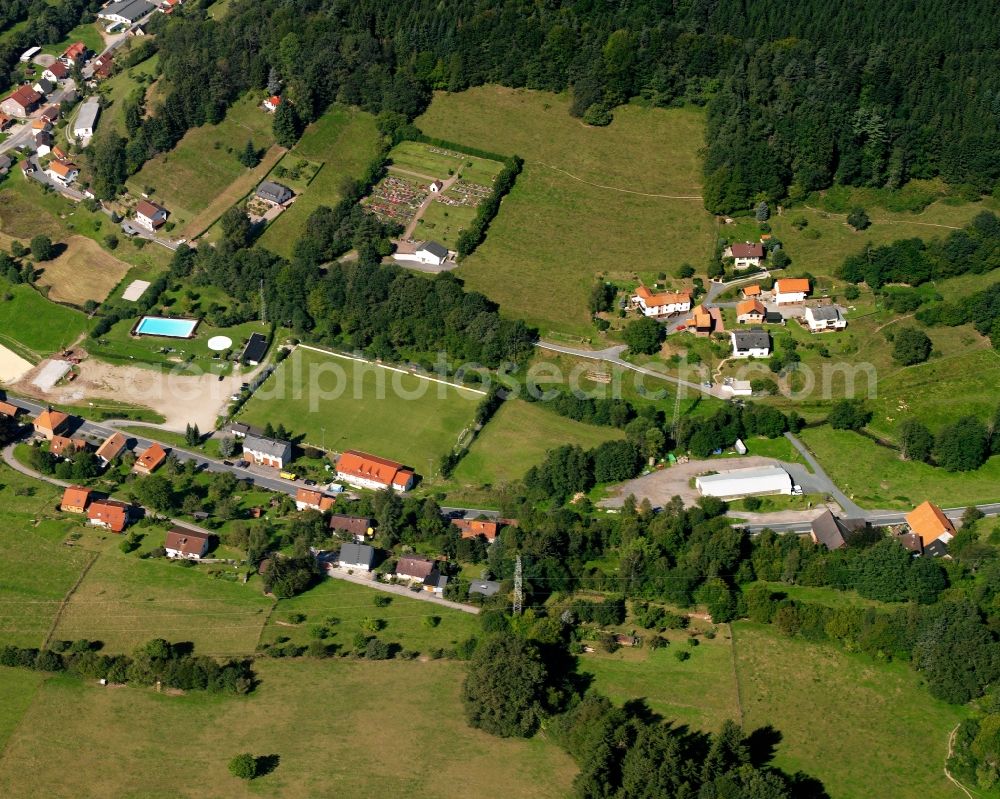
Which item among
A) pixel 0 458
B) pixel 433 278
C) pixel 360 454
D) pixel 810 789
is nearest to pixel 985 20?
pixel 433 278

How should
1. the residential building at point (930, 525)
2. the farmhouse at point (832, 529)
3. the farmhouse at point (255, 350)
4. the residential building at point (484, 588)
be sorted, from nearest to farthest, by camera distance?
the residential building at point (484, 588)
the residential building at point (930, 525)
the farmhouse at point (832, 529)
the farmhouse at point (255, 350)

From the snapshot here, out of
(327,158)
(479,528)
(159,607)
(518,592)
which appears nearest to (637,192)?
(327,158)

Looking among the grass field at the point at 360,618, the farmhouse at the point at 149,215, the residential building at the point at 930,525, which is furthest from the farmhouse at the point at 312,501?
the residential building at the point at 930,525

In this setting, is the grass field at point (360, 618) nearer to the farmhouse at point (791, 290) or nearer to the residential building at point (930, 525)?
the residential building at point (930, 525)

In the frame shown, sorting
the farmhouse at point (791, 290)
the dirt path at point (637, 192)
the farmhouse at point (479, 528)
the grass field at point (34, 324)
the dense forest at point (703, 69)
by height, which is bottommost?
the grass field at point (34, 324)

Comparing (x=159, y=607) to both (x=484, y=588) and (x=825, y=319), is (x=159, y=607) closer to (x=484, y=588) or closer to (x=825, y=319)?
(x=484, y=588)

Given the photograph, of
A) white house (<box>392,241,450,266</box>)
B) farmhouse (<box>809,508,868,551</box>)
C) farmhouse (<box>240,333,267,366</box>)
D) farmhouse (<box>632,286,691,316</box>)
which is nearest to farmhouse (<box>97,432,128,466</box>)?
farmhouse (<box>240,333,267,366</box>)
